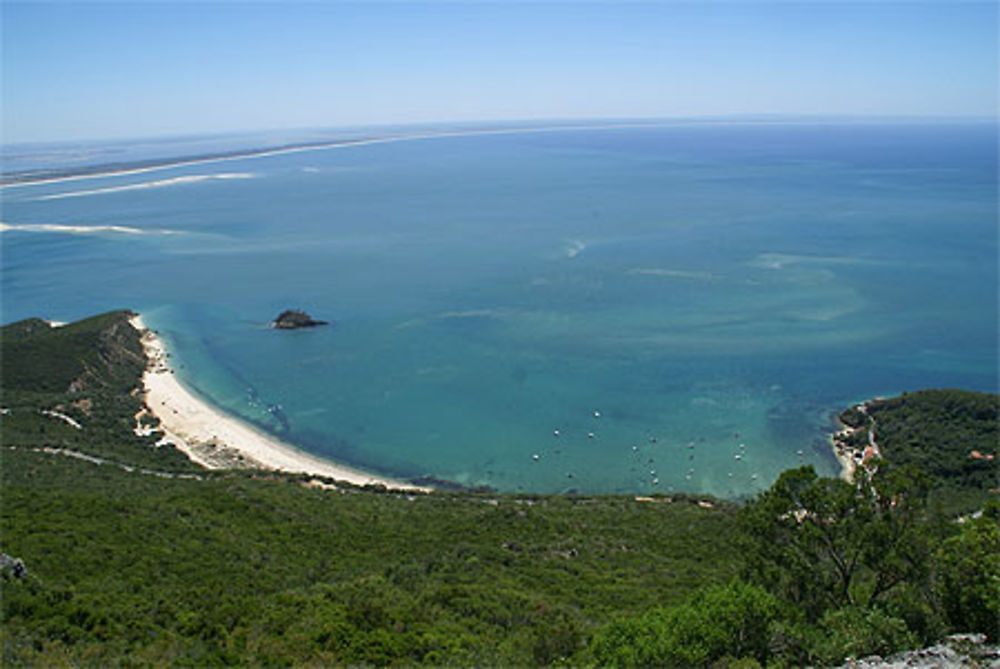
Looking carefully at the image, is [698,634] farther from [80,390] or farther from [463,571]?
[80,390]

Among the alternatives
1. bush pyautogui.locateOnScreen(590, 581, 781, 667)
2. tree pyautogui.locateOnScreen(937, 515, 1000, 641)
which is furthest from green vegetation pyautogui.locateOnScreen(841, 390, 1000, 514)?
bush pyautogui.locateOnScreen(590, 581, 781, 667)

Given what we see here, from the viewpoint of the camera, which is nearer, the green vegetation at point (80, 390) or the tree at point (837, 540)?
the tree at point (837, 540)

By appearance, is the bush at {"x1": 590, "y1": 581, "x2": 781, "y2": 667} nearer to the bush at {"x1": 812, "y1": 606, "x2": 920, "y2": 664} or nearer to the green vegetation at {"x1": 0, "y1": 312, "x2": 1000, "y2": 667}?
the green vegetation at {"x1": 0, "y1": 312, "x2": 1000, "y2": 667}

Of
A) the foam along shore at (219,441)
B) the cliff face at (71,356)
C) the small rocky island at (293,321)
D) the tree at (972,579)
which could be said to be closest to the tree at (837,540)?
the tree at (972,579)

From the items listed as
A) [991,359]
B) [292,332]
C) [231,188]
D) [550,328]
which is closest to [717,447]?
[550,328]

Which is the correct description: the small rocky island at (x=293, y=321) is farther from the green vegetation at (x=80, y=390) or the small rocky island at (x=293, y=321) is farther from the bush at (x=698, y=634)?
the bush at (x=698, y=634)

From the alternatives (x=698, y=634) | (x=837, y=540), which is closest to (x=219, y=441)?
(x=698, y=634)

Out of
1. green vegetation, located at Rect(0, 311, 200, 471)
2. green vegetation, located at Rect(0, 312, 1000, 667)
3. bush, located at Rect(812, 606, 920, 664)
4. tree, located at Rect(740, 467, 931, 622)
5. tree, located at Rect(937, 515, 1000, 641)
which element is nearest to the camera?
bush, located at Rect(812, 606, 920, 664)
